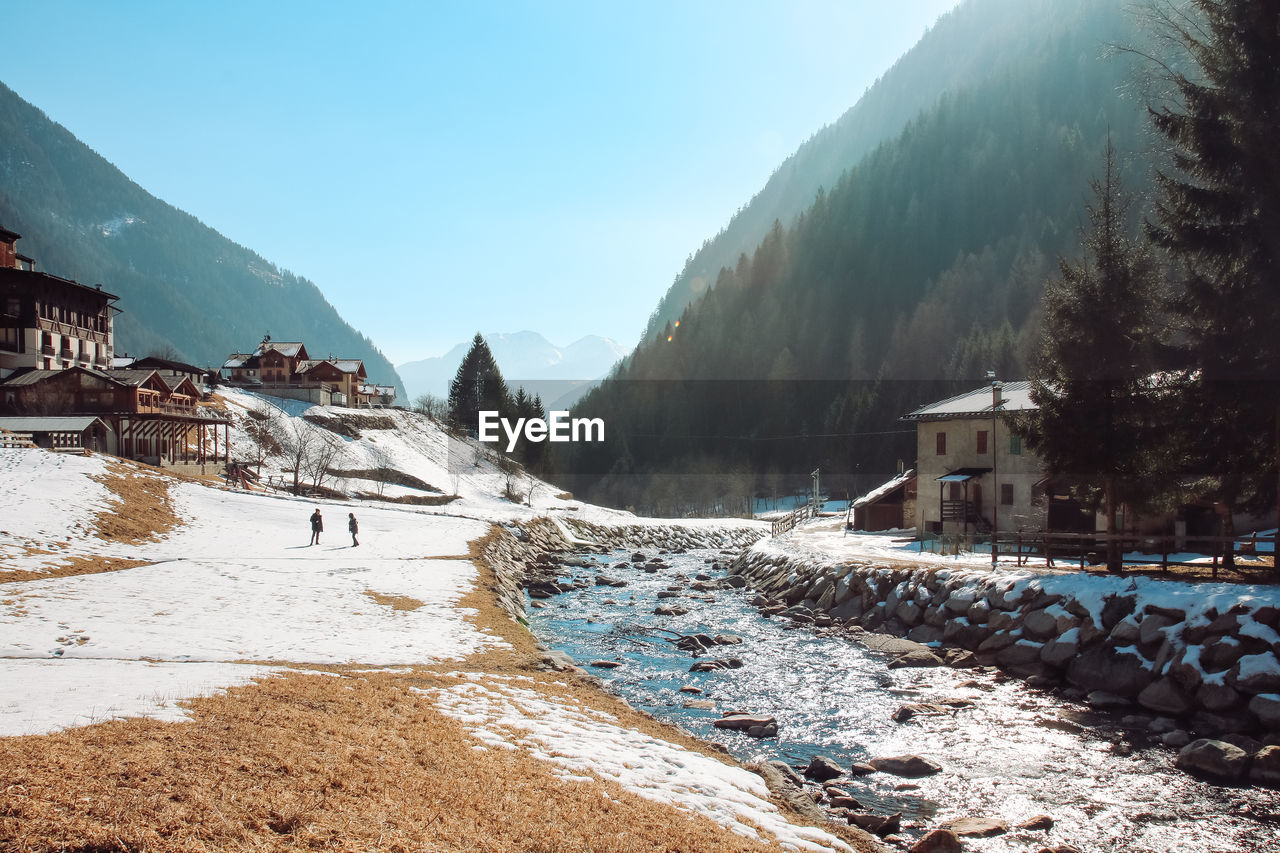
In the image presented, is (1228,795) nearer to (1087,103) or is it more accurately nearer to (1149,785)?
(1149,785)

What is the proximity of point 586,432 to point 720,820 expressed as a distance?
152518 mm

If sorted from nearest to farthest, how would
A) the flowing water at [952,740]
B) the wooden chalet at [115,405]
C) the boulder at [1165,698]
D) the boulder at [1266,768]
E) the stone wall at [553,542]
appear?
the flowing water at [952,740]
the boulder at [1266,768]
the boulder at [1165,698]
the stone wall at [553,542]
the wooden chalet at [115,405]

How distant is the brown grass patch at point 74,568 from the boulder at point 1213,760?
100 feet

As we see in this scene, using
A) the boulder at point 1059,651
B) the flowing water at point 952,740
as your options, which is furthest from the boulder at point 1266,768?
the boulder at point 1059,651

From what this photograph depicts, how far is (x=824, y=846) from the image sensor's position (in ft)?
30.2

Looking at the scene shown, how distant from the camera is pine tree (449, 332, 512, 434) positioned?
114438 millimetres

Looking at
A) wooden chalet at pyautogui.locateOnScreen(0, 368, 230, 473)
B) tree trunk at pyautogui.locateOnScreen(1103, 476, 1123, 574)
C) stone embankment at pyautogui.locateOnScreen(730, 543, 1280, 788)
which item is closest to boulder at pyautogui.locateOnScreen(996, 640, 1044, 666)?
stone embankment at pyautogui.locateOnScreen(730, 543, 1280, 788)

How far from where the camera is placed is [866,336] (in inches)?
7018

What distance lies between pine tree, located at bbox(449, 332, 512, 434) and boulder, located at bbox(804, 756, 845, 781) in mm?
102915

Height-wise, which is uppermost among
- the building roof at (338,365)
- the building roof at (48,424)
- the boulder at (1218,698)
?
the building roof at (338,365)

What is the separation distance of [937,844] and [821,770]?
328 cm

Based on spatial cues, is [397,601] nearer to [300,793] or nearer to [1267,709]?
[300,793]

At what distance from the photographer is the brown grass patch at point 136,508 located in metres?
32.1

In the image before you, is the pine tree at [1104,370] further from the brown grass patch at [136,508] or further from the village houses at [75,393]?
the village houses at [75,393]
